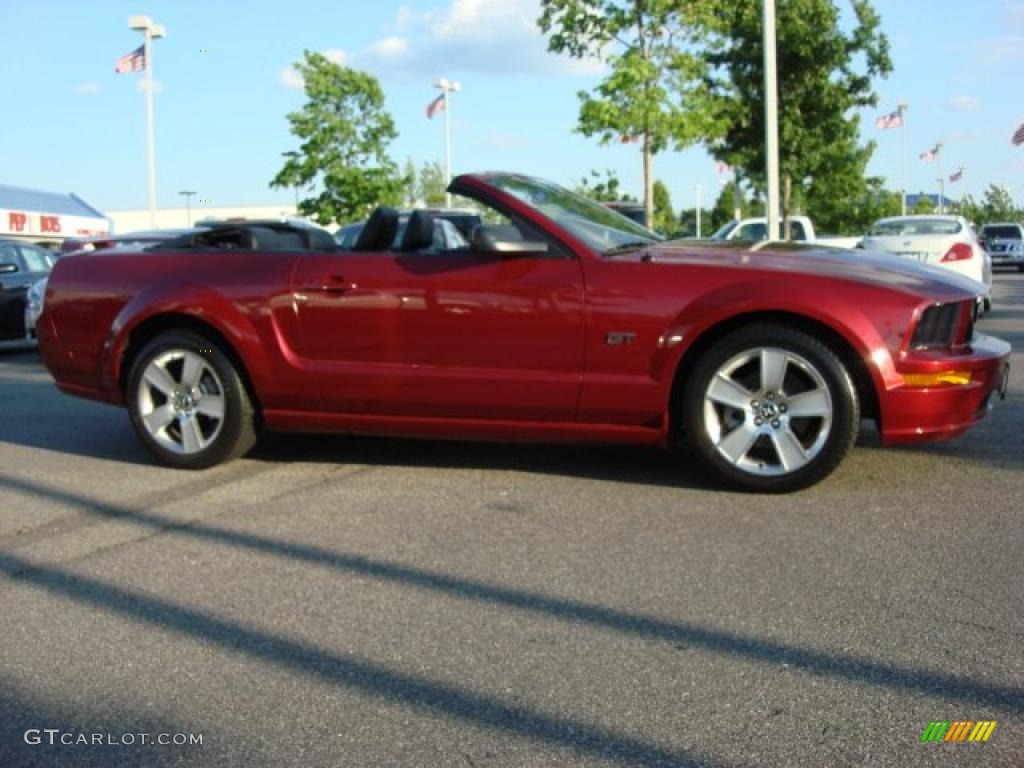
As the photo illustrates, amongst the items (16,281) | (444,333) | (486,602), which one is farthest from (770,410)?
(16,281)

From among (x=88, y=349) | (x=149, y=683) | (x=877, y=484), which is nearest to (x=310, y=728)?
(x=149, y=683)

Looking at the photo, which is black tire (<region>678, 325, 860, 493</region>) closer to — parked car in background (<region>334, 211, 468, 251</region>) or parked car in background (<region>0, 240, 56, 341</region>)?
parked car in background (<region>334, 211, 468, 251</region>)

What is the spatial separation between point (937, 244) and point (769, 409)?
10.7 meters

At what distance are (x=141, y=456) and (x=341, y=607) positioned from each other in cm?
315

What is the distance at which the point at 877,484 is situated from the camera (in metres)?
5.29

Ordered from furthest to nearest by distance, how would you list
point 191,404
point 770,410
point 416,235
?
point 191,404, point 416,235, point 770,410

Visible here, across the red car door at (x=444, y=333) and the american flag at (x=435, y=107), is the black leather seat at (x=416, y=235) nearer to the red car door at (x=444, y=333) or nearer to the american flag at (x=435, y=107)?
the red car door at (x=444, y=333)

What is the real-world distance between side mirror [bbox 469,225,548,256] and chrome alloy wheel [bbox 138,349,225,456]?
1659mm

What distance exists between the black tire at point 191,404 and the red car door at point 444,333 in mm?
498

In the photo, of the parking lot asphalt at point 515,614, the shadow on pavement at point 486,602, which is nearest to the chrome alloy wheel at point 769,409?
the parking lot asphalt at point 515,614

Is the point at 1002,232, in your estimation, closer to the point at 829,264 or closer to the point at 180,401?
the point at 829,264

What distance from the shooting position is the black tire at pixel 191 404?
5.91 m

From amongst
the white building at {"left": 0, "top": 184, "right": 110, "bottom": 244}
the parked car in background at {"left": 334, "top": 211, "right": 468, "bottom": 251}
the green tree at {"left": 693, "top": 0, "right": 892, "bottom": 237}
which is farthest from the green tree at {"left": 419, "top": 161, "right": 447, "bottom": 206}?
the parked car in background at {"left": 334, "top": 211, "right": 468, "bottom": 251}

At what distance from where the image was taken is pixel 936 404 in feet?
16.3
